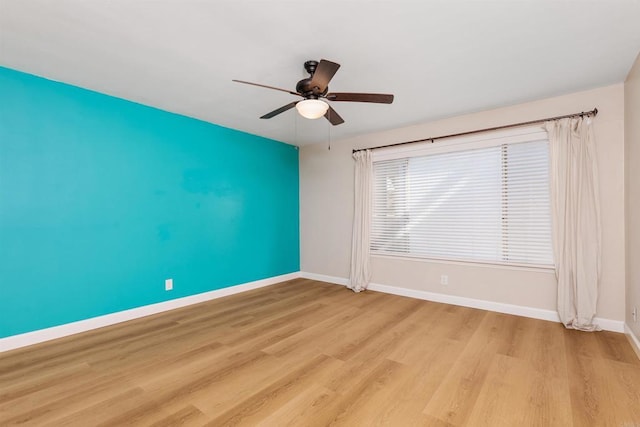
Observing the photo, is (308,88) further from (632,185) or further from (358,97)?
(632,185)

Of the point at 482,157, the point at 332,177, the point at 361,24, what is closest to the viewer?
the point at 361,24

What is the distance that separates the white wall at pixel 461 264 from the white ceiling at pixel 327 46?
0.24m

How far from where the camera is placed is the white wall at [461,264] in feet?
9.75

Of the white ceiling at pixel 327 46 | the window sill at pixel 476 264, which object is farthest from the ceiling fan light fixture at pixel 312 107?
the window sill at pixel 476 264

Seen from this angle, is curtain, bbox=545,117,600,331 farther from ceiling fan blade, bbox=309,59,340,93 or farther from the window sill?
ceiling fan blade, bbox=309,59,340,93

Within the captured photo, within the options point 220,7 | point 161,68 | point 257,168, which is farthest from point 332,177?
point 220,7

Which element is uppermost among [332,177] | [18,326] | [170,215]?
[332,177]

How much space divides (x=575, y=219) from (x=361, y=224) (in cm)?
266

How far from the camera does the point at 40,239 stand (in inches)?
110

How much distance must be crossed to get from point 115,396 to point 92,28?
2.63 metres

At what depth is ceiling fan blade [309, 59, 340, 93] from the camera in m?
1.97

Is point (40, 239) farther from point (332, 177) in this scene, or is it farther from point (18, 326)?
point (332, 177)

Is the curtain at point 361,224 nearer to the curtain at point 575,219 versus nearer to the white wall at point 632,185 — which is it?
the curtain at point 575,219

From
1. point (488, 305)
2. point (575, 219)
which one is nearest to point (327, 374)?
point (488, 305)
